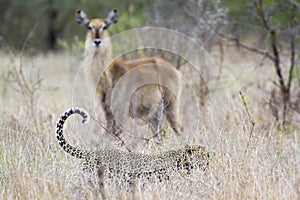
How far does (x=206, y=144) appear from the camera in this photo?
6285 mm

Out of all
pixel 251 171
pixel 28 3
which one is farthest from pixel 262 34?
pixel 28 3

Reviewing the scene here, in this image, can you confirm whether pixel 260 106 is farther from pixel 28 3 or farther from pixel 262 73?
pixel 28 3

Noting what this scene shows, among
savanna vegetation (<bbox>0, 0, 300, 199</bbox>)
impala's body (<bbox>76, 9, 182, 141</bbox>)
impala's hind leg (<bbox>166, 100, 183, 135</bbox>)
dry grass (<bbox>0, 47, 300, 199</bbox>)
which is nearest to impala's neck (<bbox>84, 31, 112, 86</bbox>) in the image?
impala's body (<bbox>76, 9, 182, 141</bbox>)

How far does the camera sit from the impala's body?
325 inches

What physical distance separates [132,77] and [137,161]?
3.34 m

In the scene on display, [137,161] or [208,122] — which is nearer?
[137,161]

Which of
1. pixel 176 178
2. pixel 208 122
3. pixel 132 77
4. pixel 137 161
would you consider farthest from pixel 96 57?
pixel 176 178

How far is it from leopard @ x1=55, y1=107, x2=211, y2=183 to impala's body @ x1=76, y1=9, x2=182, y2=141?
2.12 metres

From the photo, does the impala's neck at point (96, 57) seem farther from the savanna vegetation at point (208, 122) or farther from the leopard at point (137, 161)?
the leopard at point (137, 161)

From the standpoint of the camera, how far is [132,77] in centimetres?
866

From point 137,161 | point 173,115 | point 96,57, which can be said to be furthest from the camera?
point 96,57

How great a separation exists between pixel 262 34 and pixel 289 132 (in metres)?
3.22

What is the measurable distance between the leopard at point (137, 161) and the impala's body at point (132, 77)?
6.95ft

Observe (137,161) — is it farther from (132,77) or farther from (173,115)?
(132,77)
